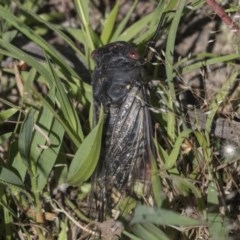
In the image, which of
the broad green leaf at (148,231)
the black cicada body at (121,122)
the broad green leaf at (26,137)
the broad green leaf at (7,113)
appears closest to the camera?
the broad green leaf at (148,231)

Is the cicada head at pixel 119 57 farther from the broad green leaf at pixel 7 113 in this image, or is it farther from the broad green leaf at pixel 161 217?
the broad green leaf at pixel 161 217

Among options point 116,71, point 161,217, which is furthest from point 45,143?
point 161,217

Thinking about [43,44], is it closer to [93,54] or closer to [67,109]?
[93,54]

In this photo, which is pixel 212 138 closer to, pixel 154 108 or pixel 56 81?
pixel 154 108

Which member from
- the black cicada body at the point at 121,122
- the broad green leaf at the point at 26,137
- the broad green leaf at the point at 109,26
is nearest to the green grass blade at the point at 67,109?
the black cicada body at the point at 121,122

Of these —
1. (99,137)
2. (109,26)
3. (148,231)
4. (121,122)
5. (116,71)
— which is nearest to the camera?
(148,231)

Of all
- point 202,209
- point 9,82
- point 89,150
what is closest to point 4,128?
point 9,82
